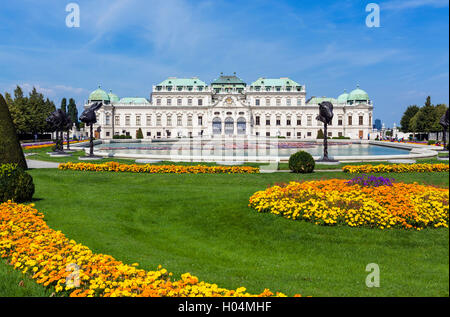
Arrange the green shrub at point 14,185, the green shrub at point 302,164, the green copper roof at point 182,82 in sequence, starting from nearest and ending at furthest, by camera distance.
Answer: the green shrub at point 14,185, the green shrub at point 302,164, the green copper roof at point 182,82

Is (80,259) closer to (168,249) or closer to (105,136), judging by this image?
(168,249)

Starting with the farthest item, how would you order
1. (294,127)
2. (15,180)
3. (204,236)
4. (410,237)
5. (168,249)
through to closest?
(294,127) → (15,180) → (204,236) → (168,249) → (410,237)

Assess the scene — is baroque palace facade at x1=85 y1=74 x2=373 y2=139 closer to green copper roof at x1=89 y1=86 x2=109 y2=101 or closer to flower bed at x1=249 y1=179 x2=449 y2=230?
green copper roof at x1=89 y1=86 x2=109 y2=101

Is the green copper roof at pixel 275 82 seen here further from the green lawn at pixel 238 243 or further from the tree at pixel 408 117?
the green lawn at pixel 238 243

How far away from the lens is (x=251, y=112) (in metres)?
92.5

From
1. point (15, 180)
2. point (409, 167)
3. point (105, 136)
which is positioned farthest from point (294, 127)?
point (15, 180)

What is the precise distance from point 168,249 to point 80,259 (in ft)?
8.25

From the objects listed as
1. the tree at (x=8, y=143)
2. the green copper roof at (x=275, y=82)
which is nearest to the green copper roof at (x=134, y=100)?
the green copper roof at (x=275, y=82)

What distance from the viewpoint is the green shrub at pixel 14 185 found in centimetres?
1191

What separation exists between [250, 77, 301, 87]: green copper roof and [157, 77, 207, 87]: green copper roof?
1529cm

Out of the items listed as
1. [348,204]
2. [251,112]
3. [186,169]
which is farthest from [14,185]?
[251,112]

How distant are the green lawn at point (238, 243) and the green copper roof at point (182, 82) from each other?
84119mm

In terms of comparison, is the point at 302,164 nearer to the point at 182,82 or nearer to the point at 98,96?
the point at 182,82
